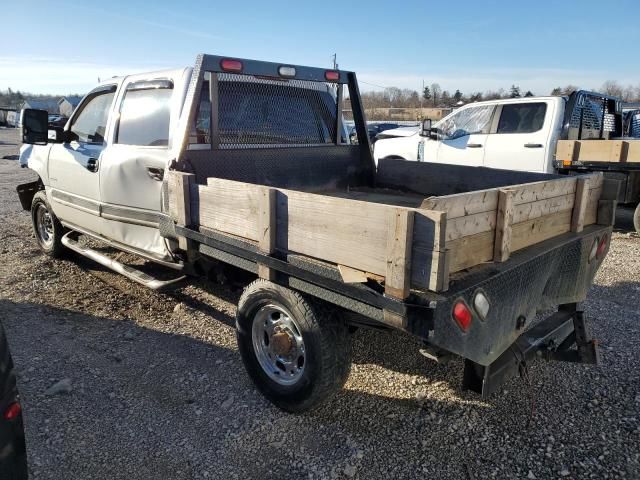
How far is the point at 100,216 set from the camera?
4758 mm

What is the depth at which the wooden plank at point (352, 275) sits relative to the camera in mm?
2297

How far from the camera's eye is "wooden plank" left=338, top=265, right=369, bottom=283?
2297mm

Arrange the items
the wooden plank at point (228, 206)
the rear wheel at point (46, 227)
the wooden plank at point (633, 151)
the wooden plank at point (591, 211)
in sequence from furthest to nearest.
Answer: the wooden plank at point (633, 151) → the rear wheel at point (46, 227) → the wooden plank at point (591, 211) → the wooden plank at point (228, 206)

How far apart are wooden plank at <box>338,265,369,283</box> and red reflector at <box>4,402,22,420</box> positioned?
1417 millimetres

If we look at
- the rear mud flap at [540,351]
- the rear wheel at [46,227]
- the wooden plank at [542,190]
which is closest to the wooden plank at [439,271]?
the wooden plank at [542,190]

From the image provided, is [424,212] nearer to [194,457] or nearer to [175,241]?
[194,457]

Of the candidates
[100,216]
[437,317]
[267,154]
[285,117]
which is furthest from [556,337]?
[100,216]

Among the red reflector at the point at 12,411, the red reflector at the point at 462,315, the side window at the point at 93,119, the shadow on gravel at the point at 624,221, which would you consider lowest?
the shadow on gravel at the point at 624,221

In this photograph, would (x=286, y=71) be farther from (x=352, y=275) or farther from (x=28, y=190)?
(x=28, y=190)

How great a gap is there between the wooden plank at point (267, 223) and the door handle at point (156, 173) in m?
1.50

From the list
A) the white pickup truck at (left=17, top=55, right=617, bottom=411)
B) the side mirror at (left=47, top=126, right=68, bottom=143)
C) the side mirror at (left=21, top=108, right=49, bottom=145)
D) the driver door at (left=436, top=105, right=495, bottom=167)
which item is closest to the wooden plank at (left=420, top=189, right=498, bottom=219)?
the white pickup truck at (left=17, top=55, right=617, bottom=411)

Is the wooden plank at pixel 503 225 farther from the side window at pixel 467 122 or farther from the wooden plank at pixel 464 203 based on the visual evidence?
the side window at pixel 467 122

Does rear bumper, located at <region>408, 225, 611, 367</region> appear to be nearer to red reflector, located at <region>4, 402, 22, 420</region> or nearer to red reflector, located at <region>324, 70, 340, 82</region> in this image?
red reflector, located at <region>4, 402, 22, 420</region>

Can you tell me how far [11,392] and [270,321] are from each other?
151 centimetres
